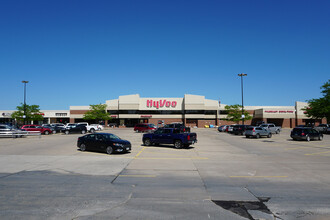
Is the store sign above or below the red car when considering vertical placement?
above

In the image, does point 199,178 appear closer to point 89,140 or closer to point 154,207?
point 154,207

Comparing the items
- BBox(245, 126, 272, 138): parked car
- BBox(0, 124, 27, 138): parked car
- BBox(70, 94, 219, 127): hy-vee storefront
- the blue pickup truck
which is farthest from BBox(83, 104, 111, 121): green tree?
the blue pickup truck

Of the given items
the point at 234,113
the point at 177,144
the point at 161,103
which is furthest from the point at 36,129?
the point at 234,113

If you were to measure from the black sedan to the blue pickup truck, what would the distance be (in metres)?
4.42

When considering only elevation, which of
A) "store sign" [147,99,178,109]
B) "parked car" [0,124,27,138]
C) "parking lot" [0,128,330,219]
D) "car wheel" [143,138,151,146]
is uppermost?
"store sign" [147,99,178,109]

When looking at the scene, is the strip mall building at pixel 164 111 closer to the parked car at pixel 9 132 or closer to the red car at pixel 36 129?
the red car at pixel 36 129

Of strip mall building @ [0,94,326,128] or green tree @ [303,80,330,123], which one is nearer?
green tree @ [303,80,330,123]

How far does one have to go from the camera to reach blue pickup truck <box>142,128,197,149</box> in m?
19.4

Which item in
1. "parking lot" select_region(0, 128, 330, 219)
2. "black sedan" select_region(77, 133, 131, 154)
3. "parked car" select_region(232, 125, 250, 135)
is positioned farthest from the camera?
"parked car" select_region(232, 125, 250, 135)

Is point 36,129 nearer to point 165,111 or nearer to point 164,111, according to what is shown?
point 164,111

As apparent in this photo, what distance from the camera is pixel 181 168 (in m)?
11.5

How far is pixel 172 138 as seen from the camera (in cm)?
1997

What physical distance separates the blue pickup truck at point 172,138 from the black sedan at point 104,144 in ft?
14.5

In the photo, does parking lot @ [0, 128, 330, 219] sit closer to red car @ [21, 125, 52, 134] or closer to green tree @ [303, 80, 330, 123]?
red car @ [21, 125, 52, 134]
